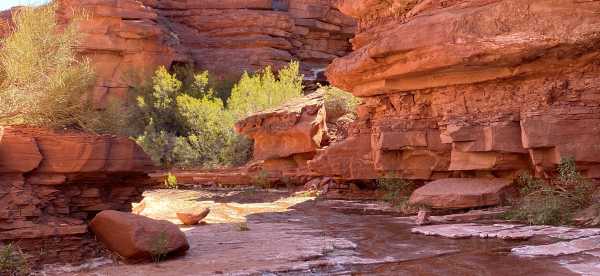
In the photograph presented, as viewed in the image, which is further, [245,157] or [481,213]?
[245,157]

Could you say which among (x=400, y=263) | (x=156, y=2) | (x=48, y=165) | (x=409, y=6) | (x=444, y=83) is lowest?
(x=400, y=263)

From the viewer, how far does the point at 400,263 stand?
233 inches

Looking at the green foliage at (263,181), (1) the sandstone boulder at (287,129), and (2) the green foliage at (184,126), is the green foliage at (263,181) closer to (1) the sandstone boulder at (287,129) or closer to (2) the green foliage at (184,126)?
(1) the sandstone boulder at (287,129)

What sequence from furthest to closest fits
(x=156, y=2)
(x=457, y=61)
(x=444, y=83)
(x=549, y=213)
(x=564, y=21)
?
(x=156, y=2)
(x=444, y=83)
(x=457, y=61)
(x=564, y=21)
(x=549, y=213)

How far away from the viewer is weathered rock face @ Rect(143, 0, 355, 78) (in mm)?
31250

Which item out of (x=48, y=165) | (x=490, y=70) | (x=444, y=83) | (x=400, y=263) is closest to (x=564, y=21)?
(x=490, y=70)

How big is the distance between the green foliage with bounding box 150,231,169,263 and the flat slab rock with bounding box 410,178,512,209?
219 inches

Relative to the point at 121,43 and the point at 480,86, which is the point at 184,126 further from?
the point at 480,86

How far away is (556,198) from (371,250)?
3.55 m

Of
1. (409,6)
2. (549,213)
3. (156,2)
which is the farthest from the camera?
(156,2)

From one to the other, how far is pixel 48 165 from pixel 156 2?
26973 mm

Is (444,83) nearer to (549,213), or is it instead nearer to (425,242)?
(549,213)

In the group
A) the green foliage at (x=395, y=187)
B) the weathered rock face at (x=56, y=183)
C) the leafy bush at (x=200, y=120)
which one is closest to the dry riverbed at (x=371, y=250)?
the weathered rock face at (x=56, y=183)

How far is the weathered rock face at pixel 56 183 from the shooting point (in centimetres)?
627
